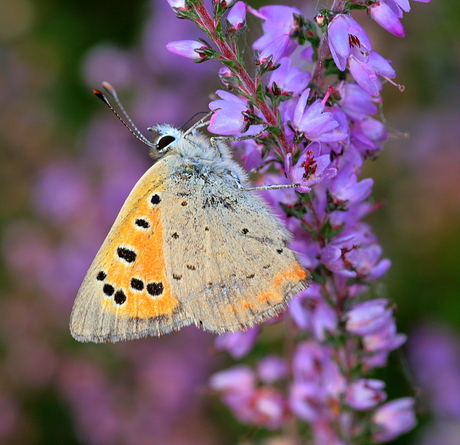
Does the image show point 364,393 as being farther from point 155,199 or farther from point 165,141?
point 165,141

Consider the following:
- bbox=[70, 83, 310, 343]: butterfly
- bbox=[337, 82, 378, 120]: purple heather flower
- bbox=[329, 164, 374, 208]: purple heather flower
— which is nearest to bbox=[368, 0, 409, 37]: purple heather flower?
bbox=[337, 82, 378, 120]: purple heather flower

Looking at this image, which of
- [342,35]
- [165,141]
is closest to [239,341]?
[165,141]

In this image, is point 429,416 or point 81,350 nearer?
point 429,416

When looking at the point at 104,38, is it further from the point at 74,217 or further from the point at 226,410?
the point at 226,410

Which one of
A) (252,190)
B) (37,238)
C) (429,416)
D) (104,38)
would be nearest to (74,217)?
(37,238)

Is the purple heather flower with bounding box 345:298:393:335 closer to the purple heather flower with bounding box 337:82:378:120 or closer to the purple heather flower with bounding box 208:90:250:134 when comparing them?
the purple heather flower with bounding box 337:82:378:120

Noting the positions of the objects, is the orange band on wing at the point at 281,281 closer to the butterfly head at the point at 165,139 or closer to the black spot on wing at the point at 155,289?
the black spot on wing at the point at 155,289

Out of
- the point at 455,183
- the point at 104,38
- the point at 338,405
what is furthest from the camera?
the point at 104,38

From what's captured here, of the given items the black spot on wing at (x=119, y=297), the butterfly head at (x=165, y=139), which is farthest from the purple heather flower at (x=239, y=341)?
the butterfly head at (x=165, y=139)
